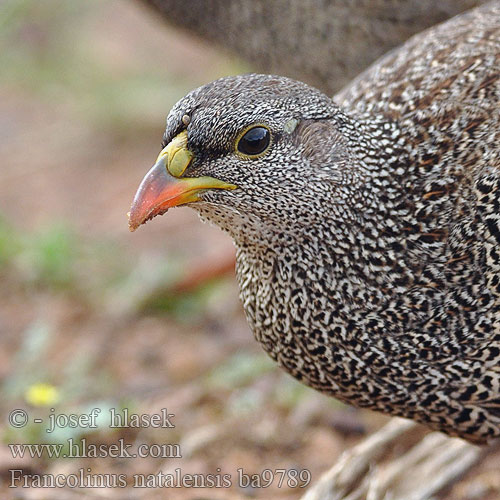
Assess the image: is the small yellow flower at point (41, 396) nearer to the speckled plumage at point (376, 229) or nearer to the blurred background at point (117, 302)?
the blurred background at point (117, 302)

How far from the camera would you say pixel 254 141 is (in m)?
2.56

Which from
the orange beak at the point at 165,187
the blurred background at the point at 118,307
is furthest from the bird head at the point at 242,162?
the blurred background at the point at 118,307

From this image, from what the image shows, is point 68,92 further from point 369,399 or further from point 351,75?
point 369,399

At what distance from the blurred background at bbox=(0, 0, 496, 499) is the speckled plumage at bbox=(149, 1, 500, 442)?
3.02 ft

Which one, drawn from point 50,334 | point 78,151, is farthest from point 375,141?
point 78,151

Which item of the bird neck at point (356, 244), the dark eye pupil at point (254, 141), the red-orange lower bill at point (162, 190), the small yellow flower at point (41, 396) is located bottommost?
the bird neck at point (356, 244)

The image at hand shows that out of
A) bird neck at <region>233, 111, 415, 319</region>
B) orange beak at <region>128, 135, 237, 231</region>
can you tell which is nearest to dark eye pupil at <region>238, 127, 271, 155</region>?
orange beak at <region>128, 135, 237, 231</region>

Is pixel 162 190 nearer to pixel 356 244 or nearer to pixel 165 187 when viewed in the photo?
pixel 165 187

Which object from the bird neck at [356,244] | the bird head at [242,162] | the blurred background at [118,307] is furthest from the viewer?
the blurred background at [118,307]

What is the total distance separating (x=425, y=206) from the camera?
A: 2672mm

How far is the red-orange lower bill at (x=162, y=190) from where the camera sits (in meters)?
2.55

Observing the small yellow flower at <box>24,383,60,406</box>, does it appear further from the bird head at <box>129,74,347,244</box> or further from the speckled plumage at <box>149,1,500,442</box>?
the bird head at <box>129,74,347,244</box>

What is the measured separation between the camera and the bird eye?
2551mm

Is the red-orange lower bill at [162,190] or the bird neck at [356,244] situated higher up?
the red-orange lower bill at [162,190]
